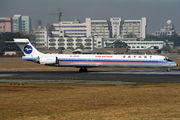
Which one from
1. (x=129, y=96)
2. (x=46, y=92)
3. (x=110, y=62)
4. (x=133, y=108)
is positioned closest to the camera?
(x=133, y=108)

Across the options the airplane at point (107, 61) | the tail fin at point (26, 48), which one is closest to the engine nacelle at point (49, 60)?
the airplane at point (107, 61)

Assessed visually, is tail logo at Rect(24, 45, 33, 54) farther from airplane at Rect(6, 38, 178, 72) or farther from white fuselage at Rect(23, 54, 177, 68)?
→ white fuselage at Rect(23, 54, 177, 68)

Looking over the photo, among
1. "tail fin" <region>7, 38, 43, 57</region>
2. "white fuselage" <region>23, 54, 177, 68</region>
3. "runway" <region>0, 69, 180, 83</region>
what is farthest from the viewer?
"tail fin" <region>7, 38, 43, 57</region>

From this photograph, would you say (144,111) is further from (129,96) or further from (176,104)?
(129,96)

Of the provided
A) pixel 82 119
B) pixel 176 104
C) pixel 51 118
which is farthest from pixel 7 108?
pixel 176 104

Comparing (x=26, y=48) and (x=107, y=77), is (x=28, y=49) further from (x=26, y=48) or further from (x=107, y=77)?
(x=107, y=77)

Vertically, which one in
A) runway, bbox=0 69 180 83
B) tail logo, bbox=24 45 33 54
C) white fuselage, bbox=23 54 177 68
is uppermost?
tail logo, bbox=24 45 33 54

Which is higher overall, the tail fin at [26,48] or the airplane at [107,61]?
the tail fin at [26,48]

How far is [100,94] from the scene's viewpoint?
27094mm

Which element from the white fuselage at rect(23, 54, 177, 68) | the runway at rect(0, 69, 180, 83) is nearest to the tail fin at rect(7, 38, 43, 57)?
the white fuselage at rect(23, 54, 177, 68)

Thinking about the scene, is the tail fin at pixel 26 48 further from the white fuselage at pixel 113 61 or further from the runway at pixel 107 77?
the runway at pixel 107 77

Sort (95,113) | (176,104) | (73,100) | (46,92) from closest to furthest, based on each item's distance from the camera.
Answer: (95,113), (176,104), (73,100), (46,92)

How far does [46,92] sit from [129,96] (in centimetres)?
796

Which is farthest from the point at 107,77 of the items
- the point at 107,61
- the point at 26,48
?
the point at 26,48
